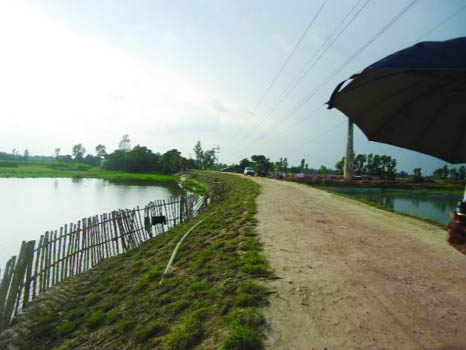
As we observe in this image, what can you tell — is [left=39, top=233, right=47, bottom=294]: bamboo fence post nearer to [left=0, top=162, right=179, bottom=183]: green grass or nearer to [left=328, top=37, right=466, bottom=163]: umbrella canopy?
[left=328, top=37, right=466, bottom=163]: umbrella canopy

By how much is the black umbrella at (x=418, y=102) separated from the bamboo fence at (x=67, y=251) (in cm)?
633

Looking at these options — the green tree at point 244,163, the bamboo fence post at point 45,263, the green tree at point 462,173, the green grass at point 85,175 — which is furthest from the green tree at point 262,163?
the bamboo fence post at point 45,263

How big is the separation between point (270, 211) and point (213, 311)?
693 centimetres

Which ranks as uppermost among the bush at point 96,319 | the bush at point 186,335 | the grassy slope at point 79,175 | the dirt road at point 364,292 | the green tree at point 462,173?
the green tree at point 462,173

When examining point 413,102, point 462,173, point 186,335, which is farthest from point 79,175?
point 462,173

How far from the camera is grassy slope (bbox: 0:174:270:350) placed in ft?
9.50

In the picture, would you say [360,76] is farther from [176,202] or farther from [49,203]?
[49,203]

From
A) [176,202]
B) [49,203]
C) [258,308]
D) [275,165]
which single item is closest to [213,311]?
[258,308]

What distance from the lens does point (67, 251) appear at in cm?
628

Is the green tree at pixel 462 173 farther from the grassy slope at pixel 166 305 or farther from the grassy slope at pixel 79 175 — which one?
the grassy slope at pixel 166 305

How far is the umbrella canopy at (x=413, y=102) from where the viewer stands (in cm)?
153

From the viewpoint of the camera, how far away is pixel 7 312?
4.68 meters

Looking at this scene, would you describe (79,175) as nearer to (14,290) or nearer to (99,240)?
(99,240)

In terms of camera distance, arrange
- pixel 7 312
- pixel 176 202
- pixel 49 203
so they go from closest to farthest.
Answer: pixel 7 312
pixel 176 202
pixel 49 203
